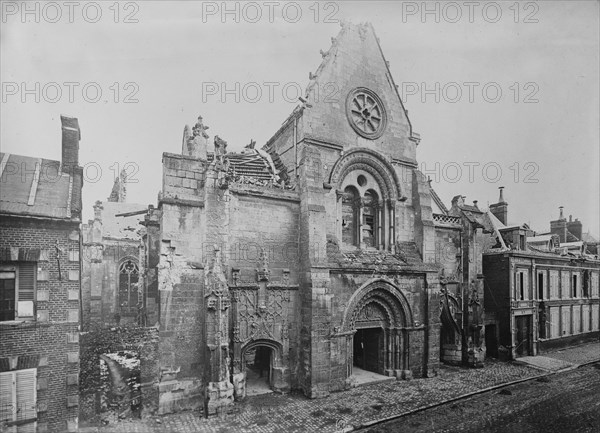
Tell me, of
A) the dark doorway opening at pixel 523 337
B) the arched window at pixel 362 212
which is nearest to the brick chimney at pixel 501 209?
the dark doorway opening at pixel 523 337

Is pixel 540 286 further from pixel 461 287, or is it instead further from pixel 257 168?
pixel 257 168

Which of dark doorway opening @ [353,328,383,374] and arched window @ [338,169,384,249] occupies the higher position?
arched window @ [338,169,384,249]

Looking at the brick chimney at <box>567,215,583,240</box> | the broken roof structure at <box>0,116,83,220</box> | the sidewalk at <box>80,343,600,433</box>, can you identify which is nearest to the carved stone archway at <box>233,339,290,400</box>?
the sidewalk at <box>80,343,600,433</box>

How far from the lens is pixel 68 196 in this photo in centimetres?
1173

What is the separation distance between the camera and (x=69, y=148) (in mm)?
12766

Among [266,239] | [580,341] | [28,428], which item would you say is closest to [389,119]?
[266,239]

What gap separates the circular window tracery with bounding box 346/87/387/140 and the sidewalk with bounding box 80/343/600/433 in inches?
452

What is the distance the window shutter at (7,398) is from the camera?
10.1 metres

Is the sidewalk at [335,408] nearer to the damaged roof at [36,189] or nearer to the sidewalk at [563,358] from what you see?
the sidewalk at [563,358]

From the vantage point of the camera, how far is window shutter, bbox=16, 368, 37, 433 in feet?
33.8

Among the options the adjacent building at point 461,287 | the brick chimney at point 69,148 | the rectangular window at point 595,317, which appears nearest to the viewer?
the brick chimney at point 69,148

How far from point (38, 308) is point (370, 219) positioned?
45.0 ft

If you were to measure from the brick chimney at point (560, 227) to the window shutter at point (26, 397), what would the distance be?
1454 inches

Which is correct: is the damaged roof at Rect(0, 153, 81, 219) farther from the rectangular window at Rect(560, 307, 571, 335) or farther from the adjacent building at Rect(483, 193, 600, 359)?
the rectangular window at Rect(560, 307, 571, 335)
